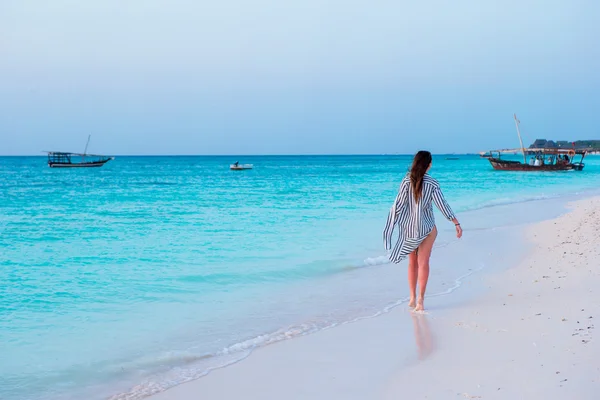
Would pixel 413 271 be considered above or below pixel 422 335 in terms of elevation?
above

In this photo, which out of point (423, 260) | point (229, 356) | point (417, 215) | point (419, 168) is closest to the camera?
point (229, 356)

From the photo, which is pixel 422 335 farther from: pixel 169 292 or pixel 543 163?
pixel 543 163

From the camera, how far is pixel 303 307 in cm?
714

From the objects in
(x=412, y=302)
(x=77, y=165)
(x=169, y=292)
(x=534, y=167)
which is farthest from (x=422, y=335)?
(x=77, y=165)

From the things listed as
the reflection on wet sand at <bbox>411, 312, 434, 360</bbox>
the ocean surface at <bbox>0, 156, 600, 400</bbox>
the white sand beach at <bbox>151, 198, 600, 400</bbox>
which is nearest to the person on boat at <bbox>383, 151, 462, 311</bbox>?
the reflection on wet sand at <bbox>411, 312, 434, 360</bbox>

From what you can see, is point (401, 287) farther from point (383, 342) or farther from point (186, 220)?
point (186, 220)

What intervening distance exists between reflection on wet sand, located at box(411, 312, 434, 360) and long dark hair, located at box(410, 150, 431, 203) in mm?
1282

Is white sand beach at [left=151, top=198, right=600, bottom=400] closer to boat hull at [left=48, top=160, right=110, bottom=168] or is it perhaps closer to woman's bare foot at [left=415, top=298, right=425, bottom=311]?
woman's bare foot at [left=415, top=298, right=425, bottom=311]

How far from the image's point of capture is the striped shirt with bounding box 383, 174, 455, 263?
6129mm

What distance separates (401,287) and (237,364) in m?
3.47

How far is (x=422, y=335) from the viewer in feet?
18.2

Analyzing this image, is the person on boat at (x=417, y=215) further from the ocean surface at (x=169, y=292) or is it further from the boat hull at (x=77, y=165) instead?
the boat hull at (x=77, y=165)

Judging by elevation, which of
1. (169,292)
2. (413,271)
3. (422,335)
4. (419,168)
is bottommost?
(169,292)

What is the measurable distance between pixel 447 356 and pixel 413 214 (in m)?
1.76
